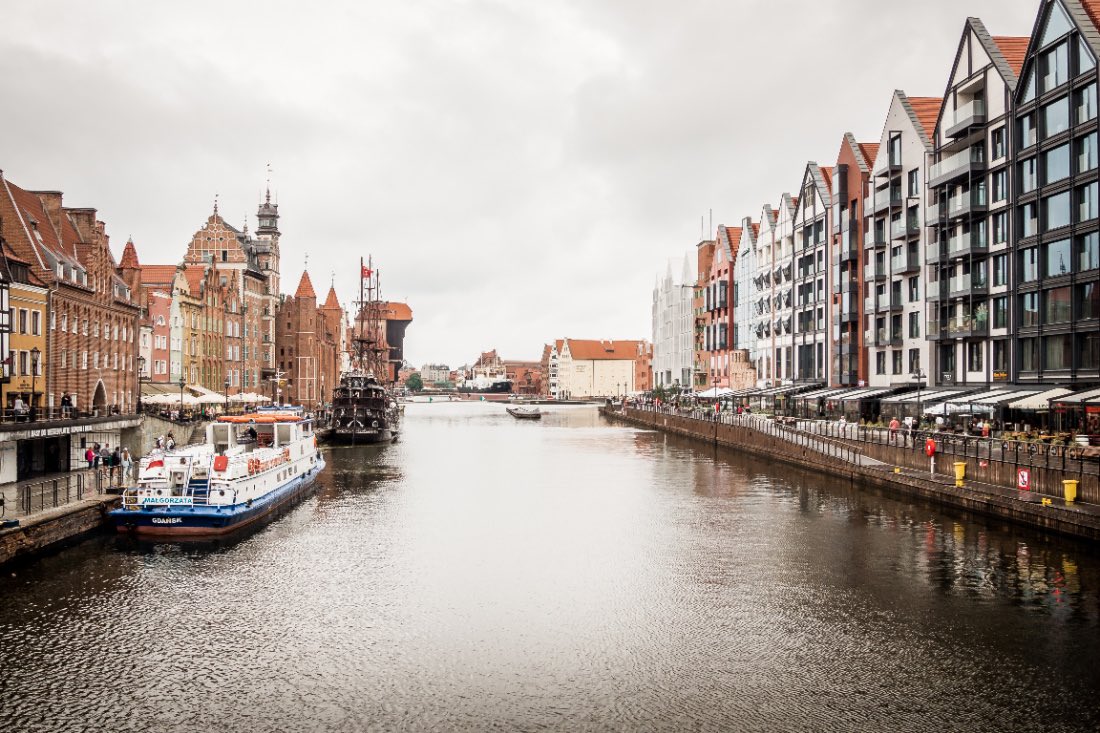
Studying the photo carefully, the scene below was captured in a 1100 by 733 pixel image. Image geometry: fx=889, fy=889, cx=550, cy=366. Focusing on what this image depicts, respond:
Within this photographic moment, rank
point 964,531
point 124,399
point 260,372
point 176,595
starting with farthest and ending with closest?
point 260,372 < point 124,399 < point 964,531 < point 176,595

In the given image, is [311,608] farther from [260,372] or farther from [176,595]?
[260,372]

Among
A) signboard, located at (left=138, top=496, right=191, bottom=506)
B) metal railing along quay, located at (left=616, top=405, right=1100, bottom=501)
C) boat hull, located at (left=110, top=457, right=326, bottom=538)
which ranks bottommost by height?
boat hull, located at (left=110, top=457, right=326, bottom=538)

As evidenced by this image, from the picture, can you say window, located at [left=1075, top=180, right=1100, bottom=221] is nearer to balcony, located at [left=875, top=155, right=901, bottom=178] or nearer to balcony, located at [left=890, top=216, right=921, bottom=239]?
balcony, located at [left=890, top=216, right=921, bottom=239]

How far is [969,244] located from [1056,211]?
842 cm

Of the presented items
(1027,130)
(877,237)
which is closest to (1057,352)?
(1027,130)

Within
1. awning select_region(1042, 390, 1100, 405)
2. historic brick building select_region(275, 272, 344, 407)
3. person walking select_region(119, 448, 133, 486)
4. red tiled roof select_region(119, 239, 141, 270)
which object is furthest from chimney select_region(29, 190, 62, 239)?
historic brick building select_region(275, 272, 344, 407)

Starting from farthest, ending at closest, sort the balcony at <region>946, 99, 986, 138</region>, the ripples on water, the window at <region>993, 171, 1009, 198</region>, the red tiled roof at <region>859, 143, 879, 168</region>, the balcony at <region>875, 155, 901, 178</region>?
the red tiled roof at <region>859, 143, 879, 168</region> → the balcony at <region>875, 155, 901, 178</region> → the balcony at <region>946, 99, 986, 138</region> → the window at <region>993, 171, 1009, 198</region> → the ripples on water

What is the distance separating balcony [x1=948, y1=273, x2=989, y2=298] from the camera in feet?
193

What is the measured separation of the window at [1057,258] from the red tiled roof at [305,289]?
110579 mm

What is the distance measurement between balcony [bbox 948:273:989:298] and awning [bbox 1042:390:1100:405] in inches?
626

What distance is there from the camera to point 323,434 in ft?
300

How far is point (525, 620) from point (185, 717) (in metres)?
9.37

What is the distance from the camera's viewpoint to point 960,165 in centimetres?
5997

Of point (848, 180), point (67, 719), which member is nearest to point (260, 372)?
point (848, 180)
